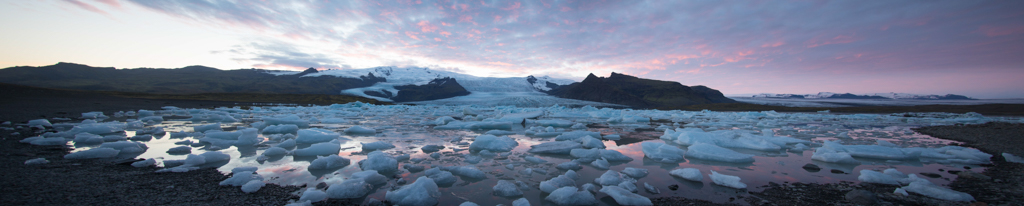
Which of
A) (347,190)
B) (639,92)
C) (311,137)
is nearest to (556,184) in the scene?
(347,190)

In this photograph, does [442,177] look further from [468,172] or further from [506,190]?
[506,190]

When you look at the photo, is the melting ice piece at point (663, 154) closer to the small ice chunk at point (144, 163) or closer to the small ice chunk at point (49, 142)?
the small ice chunk at point (144, 163)

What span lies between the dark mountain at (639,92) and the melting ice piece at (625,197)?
70705 mm

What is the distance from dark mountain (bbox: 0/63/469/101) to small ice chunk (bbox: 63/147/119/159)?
7263 centimetres

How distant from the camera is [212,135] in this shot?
5926 millimetres

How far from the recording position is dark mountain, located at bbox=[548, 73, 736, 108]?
74.1 m

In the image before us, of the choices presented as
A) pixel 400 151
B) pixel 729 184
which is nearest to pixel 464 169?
pixel 400 151

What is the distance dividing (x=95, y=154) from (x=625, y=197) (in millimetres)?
5911

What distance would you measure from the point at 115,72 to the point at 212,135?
421 ft

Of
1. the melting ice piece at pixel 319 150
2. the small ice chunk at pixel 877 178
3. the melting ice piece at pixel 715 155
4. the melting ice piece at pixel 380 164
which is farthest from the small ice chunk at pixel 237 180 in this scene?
the small ice chunk at pixel 877 178

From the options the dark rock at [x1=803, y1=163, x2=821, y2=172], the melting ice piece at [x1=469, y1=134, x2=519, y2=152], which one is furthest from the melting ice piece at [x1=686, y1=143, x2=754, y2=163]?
the melting ice piece at [x1=469, y1=134, x2=519, y2=152]

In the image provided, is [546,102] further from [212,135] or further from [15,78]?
[15,78]

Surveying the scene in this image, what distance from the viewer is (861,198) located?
2672mm

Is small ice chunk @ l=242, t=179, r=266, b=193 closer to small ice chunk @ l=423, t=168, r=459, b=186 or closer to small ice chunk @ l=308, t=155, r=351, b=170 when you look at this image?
small ice chunk @ l=308, t=155, r=351, b=170
